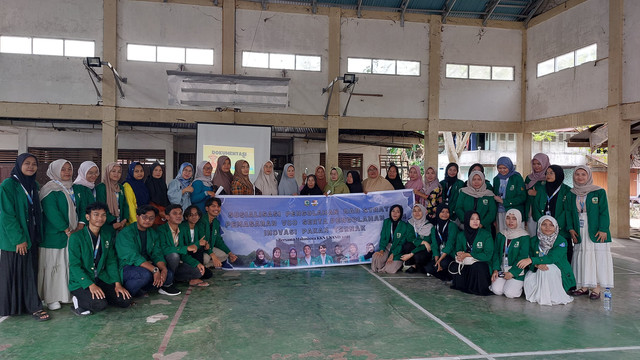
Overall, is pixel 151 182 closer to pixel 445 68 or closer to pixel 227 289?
pixel 227 289

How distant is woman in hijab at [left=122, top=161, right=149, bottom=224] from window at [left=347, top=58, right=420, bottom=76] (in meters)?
6.88

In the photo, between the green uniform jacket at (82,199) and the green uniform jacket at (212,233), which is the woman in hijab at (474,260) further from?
the green uniform jacket at (82,199)

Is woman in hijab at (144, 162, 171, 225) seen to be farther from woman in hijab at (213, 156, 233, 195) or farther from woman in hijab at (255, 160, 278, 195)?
woman in hijab at (255, 160, 278, 195)

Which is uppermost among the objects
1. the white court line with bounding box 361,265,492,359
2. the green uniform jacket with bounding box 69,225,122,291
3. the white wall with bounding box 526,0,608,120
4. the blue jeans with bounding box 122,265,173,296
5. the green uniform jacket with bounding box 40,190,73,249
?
the white wall with bounding box 526,0,608,120

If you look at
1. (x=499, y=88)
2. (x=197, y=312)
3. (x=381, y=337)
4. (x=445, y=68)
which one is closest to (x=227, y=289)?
(x=197, y=312)

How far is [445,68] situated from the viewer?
10.6m

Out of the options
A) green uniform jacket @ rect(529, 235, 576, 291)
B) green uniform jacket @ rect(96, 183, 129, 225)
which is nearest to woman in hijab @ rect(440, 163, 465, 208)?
green uniform jacket @ rect(529, 235, 576, 291)

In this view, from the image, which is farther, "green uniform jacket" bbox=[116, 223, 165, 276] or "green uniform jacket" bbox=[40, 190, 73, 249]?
"green uniform jacket" bbox=[116, 223, 165, 276]

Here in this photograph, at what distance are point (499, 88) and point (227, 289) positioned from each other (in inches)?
373

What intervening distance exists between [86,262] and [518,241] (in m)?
4.07

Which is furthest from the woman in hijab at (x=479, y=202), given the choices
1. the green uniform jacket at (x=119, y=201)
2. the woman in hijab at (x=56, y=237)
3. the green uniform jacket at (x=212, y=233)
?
the woman in hijab at (x=56, y=237)

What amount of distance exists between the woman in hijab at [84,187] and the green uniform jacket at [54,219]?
0.57ft

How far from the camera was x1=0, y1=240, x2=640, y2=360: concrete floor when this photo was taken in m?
2.79

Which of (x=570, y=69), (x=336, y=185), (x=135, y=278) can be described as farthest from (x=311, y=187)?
(x=570, y=69)
